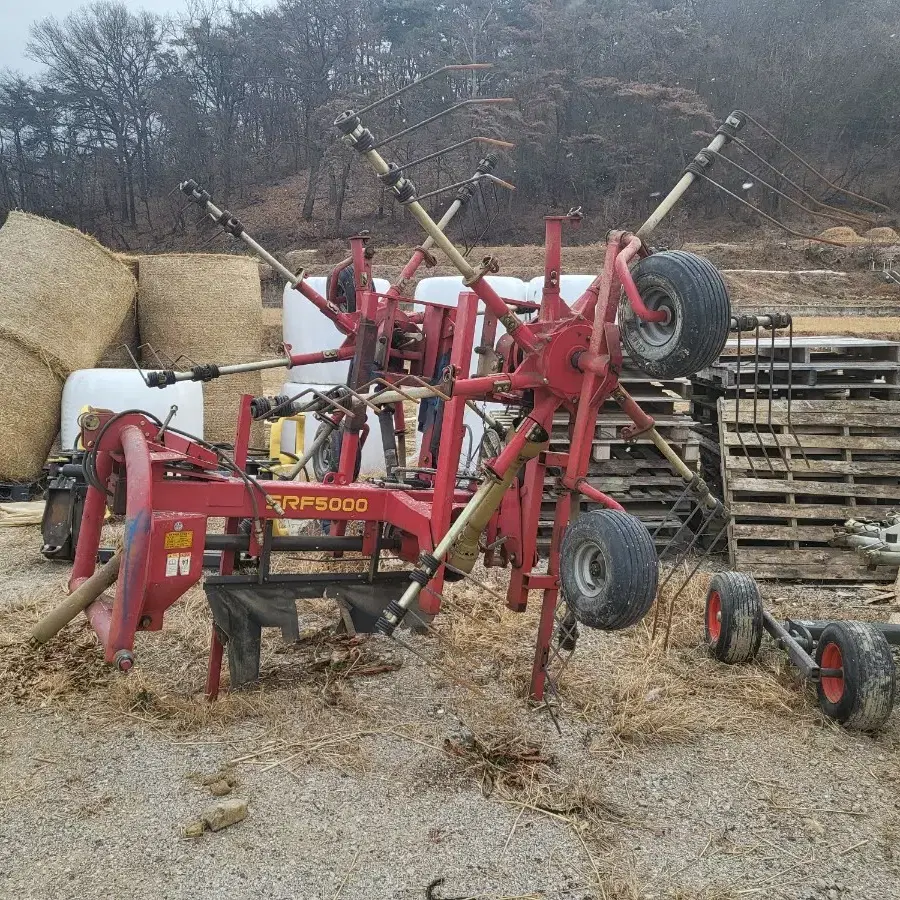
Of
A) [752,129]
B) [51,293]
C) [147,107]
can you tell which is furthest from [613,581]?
[147,107]

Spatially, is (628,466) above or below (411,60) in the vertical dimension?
below

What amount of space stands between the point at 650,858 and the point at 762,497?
4.38 meters

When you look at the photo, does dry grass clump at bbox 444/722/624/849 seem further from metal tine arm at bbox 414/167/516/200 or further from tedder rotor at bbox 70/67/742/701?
metal tine arm at bbox 414/167/516/200

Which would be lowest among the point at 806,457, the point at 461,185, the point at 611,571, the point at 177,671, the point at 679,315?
the point at 177,671

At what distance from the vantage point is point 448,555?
390cm

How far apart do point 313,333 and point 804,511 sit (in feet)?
17.3

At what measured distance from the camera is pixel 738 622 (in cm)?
469

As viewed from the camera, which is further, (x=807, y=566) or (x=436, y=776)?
(x=807, y=566)

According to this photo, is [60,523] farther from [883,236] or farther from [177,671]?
[883,236]

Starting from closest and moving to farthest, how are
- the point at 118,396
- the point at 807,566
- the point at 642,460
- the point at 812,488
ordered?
1. the point at 807,566
2. the point at 812,488
3. the point at 642,460
4. the point at 118,396

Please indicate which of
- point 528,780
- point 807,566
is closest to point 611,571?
point 528,780

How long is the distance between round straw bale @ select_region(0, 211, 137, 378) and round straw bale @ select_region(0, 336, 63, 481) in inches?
4.6

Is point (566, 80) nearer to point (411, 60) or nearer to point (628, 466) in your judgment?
point (411, 60)

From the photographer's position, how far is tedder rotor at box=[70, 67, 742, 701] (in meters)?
3.27
